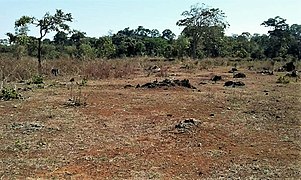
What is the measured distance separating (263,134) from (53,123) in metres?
3.66

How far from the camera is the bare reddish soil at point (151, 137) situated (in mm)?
4891

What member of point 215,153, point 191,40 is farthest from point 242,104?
point 191,40

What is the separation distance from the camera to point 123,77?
16.4 metres

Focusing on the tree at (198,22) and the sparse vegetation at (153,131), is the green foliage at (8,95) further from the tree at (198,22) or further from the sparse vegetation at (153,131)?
the tree at (198,22)

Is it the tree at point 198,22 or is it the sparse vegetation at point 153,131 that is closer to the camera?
the sparse vegetation at point 153,131

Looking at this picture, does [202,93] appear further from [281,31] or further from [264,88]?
[281,31]

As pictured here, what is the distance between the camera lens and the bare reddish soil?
193 inches

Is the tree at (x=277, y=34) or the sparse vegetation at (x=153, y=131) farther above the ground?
the tree at (x=277, y=34)

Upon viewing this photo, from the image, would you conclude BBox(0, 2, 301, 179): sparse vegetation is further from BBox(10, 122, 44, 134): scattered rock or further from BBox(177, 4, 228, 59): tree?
BBox(177, 4, 228, 59): tree

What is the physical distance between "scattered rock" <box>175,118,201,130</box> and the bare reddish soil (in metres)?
0.07

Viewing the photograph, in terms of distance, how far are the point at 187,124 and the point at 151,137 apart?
860 millimetres

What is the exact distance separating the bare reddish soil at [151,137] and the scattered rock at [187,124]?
0.07m

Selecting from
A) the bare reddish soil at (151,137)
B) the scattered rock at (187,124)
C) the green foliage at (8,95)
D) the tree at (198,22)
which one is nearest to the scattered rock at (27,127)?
the bare reddish soil at (151,137)

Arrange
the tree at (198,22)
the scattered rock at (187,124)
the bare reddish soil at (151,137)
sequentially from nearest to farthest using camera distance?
1. the bare reddish soil at (151,137)
2. the scattered rock at (187,124)
3. the tree at (198,22)
